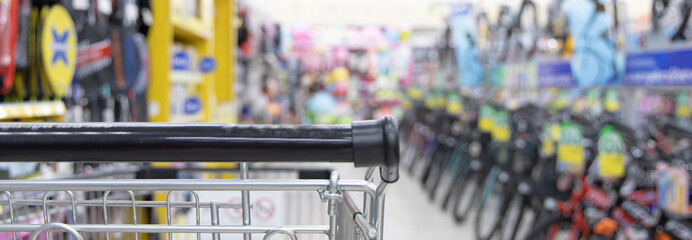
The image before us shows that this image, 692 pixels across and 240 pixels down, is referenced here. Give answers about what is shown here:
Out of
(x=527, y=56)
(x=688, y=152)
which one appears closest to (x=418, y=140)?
(x=527, y=56)

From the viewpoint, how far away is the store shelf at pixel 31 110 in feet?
5.98

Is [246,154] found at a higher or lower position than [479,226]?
higher

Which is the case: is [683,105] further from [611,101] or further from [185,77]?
[185,77]

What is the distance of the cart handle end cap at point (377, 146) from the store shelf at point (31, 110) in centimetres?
132

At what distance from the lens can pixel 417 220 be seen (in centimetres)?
582

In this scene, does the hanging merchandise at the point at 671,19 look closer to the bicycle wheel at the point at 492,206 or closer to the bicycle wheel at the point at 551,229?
the bicycle wheel at the point at 551,229

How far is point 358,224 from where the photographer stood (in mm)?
901

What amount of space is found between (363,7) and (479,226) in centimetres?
Answer: 993

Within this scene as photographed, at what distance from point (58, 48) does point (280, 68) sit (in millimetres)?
10399

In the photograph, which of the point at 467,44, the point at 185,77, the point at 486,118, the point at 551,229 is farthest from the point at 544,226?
the point at 467,44

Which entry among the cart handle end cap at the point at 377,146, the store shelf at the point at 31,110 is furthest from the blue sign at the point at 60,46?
the cart handle end cap at the point at 377,146

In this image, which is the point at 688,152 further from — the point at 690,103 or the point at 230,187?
the point at 690,103

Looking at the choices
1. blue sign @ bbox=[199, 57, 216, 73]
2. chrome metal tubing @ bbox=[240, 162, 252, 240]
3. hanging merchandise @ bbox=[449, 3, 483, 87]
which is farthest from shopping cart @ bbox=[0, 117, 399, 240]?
hanging merchandise @ bbox=[449, 3, 483, 87]

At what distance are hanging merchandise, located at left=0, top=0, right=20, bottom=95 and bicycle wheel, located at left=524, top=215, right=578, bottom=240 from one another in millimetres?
2375
